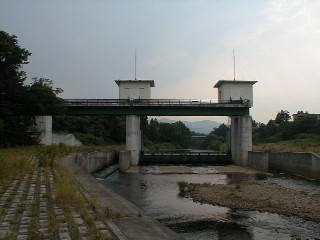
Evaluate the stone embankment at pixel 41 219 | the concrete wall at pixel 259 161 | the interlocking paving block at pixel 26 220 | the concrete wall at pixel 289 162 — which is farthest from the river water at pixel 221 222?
the concrete wall at pixel 259 161

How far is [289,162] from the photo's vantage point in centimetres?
3734

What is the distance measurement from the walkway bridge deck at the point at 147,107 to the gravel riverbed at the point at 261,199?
22.6 m

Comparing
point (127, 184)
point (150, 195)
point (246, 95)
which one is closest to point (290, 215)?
point (150, 195)

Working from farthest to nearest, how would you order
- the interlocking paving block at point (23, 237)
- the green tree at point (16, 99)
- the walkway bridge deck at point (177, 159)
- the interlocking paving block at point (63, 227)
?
the walkway bridge deck at point (177, 159)
the green tree at point (16, 99)
the interlocking paving block at point (63, 227)
the interlocking paving block at point (23, 237)

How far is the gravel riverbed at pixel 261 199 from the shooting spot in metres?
15.8

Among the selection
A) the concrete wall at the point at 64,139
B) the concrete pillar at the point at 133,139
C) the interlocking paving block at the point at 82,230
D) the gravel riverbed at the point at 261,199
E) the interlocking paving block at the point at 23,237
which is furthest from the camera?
the concrete wall at the point at 64,139

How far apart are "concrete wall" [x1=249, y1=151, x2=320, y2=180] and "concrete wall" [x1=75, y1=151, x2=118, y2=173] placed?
1718 centimetres

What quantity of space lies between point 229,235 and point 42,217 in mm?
6591

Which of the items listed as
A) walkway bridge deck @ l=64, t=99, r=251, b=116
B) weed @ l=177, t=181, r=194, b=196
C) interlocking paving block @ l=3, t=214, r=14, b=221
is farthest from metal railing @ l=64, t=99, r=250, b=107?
interlocking paving block @ l=3, t=214, r=14, b=221

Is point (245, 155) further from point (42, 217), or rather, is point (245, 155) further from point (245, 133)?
point (42, 217)

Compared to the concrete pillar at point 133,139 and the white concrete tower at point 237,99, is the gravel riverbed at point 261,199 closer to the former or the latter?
the concrete pillar at point 133,139

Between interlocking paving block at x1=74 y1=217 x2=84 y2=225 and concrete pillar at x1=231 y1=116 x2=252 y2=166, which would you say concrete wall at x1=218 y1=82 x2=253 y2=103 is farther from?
interlocking paving block at x1=74 y1=217 x2=84 y2=225

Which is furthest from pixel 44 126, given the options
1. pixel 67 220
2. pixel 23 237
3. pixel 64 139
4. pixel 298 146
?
pixel 23 237

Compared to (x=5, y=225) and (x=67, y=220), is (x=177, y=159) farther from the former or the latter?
(x=5, y=225)
